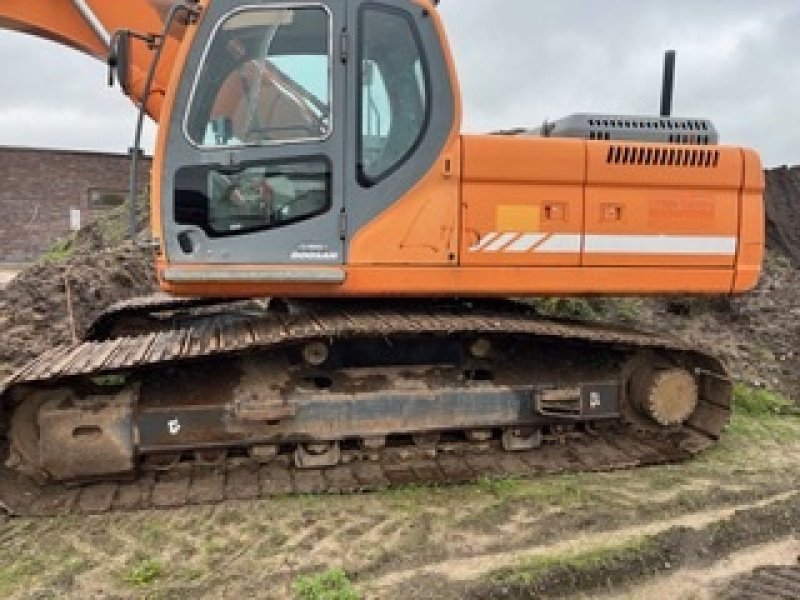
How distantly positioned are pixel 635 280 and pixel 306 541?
2529mm

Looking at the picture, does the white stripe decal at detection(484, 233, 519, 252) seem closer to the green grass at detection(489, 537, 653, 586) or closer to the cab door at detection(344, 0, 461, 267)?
the cab door at detection(344, 0, 461, 267)

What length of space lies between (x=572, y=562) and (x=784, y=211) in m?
8.68

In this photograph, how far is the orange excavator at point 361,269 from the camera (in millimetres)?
4309

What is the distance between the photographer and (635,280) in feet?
16.2

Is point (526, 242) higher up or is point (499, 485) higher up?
point (526, 242)

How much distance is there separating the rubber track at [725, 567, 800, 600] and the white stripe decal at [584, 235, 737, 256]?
2.02 metres

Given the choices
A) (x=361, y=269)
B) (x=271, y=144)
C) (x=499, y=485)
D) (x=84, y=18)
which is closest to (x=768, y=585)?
(x=499, y=485)

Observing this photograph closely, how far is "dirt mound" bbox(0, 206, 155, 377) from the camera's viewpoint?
25.0ft

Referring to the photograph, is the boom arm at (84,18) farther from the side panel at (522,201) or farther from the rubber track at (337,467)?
the side panel at (522,201)

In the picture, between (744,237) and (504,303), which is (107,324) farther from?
(744,237)

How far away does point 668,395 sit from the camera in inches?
197

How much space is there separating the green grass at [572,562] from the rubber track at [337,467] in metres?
1.02

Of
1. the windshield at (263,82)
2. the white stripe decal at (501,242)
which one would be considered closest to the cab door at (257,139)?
the windshield at (263,82)

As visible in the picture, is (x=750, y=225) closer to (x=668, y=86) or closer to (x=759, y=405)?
(x=668, y=86)
